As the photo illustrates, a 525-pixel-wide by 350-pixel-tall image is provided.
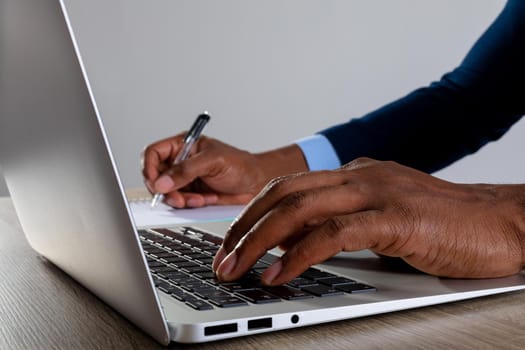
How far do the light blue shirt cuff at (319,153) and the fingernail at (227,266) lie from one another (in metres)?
0.89

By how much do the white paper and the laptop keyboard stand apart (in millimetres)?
287

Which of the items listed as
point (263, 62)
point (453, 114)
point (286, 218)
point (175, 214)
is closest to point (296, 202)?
point (286, 218)

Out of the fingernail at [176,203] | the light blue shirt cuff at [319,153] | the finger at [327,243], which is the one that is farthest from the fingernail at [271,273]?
the light blue shirt cuff at [319,153]

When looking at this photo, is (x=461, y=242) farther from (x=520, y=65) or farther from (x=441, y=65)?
(x=441, y=65)

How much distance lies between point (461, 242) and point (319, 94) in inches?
147

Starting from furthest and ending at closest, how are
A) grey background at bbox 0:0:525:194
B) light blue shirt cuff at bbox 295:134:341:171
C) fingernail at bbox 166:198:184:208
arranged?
1. grey background at bbox 0:0:525:194
2. light blue shirt cuff at bbox 295:134:341:171
3. fingernail at bbox 166:198:184:208

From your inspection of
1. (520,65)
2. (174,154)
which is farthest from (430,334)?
(520,65)

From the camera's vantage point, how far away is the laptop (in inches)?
20.8

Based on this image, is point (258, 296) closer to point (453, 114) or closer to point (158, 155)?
point (158, 155)

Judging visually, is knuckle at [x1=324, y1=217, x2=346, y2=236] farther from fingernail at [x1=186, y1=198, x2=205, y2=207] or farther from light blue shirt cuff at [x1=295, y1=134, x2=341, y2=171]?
light blue shirt cuff at [x1=295, y1=134, x2=341, y2=171]

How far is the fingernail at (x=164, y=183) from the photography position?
1344 mm

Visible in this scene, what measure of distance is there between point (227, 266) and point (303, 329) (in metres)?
0.11

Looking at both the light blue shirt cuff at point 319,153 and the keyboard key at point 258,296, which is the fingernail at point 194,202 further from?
the keyboard key at point 258,296

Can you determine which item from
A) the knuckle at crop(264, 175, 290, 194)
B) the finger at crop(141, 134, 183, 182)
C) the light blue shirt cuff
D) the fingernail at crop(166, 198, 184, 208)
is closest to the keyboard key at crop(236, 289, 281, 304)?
the knuckle at crop(264, 175, 290, 194)
